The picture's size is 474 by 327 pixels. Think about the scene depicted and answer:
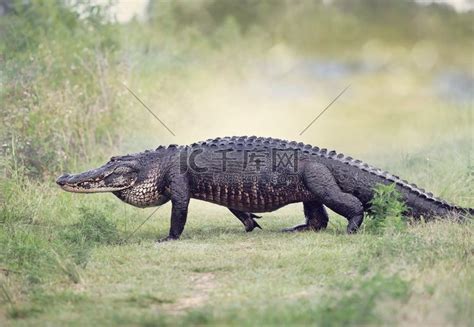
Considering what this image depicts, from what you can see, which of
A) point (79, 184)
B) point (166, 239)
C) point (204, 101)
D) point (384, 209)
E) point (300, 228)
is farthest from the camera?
point (204, 101)

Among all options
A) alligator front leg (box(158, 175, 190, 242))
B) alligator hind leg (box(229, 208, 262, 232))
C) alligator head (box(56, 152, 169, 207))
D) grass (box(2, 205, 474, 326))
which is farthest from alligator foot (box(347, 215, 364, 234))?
alligator head (box(56, 152, 169, 207))

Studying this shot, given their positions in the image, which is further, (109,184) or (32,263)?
(109,184)

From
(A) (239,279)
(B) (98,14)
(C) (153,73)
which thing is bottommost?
(A) (239,279)

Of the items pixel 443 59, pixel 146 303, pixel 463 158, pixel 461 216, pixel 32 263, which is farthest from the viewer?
pixel 443 59

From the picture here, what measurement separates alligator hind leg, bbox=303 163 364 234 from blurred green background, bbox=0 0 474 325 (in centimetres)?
29

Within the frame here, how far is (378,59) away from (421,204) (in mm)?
5471

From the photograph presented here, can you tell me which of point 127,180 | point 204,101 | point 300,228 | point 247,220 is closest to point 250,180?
point 247,220

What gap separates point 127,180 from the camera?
888 cm

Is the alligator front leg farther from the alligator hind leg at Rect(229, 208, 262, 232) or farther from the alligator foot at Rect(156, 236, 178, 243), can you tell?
the alligator hind leg at Rect(229, 208, 262, 232)

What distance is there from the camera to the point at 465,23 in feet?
49.4

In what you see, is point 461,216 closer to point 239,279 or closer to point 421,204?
point 421,204

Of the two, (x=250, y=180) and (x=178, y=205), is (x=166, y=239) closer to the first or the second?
(x=178, y=205)

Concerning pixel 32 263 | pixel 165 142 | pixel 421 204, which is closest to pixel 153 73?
pixel 165 142

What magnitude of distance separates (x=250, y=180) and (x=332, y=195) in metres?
0.94
